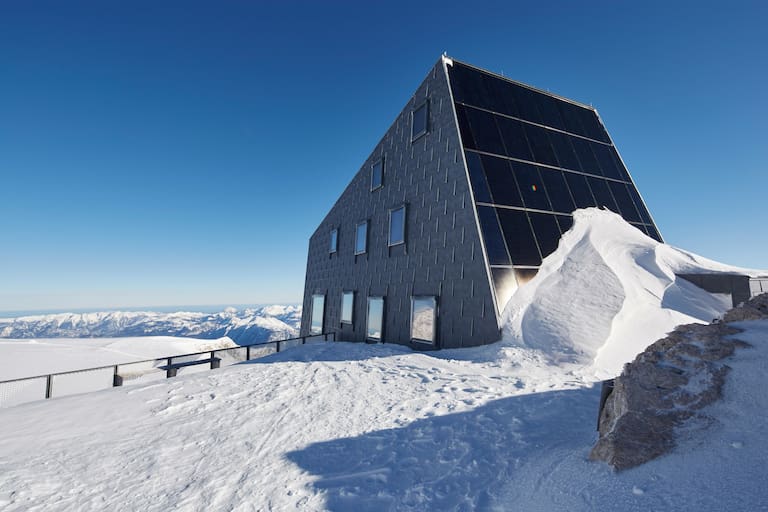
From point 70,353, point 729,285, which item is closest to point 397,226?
point 729,285

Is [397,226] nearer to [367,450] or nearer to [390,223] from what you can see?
[390,223]

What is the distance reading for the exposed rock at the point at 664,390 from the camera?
327cm

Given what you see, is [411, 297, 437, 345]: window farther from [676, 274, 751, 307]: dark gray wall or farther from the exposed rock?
[676, 274, 751, 307]: dark gray wall

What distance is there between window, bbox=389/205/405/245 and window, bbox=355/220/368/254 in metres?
2.32

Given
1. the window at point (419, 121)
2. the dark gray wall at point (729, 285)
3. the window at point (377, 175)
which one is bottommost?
the dark gray wall at point (729, 285)

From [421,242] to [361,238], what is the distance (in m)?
5.29

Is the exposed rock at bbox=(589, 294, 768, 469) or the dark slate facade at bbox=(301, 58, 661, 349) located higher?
the dark slate facade at bbox=(301, 58, 661, 349)

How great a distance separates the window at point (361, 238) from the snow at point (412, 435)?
28.8 feet

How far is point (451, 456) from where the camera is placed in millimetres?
4602

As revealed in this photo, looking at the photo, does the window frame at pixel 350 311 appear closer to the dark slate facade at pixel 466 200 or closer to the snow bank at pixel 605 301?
the dark slate facade at pixel 466 200

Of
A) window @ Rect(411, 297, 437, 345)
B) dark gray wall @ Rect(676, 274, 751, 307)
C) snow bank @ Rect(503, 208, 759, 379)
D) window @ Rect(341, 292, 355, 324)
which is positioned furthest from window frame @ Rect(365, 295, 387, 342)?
dark gray wall @ Rect(676, 274, 751, 307)

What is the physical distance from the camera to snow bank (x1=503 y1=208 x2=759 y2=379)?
356 inches

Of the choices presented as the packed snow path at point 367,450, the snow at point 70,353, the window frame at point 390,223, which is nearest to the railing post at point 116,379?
the packed snow path at point 367,450

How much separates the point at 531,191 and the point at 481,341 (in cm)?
629
